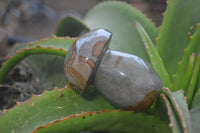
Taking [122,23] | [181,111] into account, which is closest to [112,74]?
[181,111]

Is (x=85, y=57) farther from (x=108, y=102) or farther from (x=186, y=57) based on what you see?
(x=186, y=57)

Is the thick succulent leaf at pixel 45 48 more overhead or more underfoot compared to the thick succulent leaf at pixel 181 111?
more overhead

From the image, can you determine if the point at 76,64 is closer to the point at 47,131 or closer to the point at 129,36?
the point at 47,131

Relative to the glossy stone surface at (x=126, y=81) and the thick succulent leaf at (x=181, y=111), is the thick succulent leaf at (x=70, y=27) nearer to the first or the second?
the glossy stone surface at (x=126, y=81)

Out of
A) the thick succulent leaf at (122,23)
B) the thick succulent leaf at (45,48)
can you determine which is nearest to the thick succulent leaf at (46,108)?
the thick succulent leaf at (45,48)

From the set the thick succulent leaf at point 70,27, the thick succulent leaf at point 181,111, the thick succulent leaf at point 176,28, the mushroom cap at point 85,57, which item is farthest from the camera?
the thick succulent leaf at point 70,27

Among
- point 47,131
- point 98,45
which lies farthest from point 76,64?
point 47,131

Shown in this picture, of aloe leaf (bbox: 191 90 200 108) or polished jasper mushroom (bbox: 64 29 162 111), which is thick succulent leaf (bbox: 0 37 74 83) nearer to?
polished jasper mushroom (bbox: 64 29 162 111)

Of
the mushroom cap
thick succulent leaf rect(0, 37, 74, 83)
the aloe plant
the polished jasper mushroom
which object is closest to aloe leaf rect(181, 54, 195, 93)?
the aloe plant
